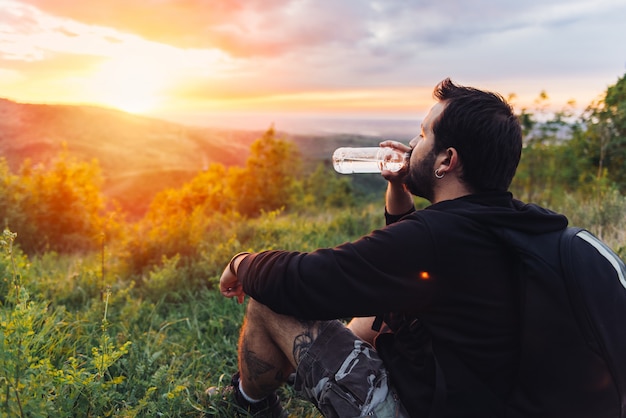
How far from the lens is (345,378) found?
2.01 meters

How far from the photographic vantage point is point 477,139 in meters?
1.91

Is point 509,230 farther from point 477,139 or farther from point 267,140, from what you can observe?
point 267,140

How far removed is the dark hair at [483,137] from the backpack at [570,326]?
0.96ft

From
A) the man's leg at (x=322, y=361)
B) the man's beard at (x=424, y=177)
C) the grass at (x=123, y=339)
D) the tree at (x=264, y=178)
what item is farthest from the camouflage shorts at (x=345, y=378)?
the tree at (x=264, y=178)

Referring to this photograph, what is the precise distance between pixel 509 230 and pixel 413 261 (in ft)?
1.14

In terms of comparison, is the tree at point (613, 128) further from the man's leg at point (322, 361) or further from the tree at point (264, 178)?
the tree at point (264, 178)

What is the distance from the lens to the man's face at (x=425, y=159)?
2.05 m

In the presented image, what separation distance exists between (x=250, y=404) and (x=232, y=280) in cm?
73

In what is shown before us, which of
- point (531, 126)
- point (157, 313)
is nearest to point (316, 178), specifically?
point (531, 126)

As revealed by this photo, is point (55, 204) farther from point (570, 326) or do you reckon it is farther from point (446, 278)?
point (570, 326)

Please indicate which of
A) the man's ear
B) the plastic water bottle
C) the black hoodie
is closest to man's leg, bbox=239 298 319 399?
the black hoodie

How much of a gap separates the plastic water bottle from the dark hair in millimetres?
645

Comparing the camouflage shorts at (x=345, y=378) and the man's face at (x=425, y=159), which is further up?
the man's face at (x=425, y=159)

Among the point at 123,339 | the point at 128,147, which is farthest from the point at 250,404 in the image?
the point at 128,147
